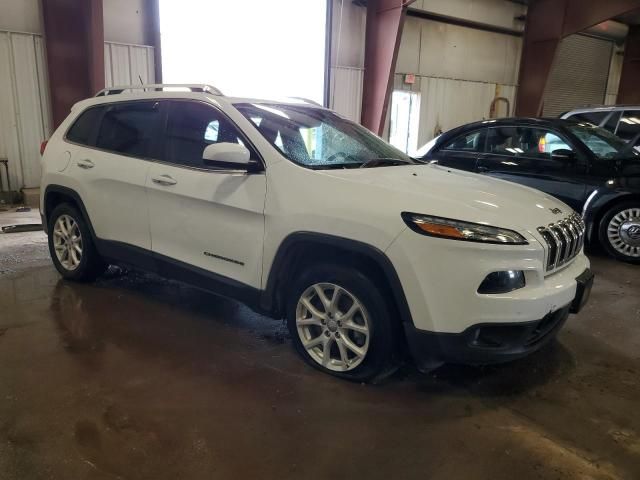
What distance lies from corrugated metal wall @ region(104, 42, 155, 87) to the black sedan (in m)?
5.72

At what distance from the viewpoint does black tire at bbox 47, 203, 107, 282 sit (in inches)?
162

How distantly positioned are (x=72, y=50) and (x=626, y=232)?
8325 mm

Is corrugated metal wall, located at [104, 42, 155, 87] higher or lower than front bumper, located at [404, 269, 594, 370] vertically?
higher

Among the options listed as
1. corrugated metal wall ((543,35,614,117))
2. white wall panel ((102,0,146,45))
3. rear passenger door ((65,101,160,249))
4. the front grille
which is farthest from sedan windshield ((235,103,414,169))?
corrugated metal wall ((543,35,614,117))

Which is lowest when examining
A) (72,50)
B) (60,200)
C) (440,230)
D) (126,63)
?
(60,200)

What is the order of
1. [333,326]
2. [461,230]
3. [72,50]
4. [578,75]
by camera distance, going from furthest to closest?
[578,75] → [72,50] → [333,326] → [461,230]

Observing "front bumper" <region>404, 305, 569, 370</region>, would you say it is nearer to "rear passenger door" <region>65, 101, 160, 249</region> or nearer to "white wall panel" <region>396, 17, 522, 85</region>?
"rear passenger door" <region>65, 101, 160, 249</region>

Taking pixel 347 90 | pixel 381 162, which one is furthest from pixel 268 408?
pixel 347 90

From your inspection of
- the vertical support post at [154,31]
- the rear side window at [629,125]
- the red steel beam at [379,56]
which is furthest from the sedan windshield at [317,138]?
the red steel beam at [379,56]

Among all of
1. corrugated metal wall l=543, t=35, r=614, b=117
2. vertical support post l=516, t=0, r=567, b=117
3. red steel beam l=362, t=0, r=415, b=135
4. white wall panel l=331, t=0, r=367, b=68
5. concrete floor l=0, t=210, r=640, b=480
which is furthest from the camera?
corrugated metal wall l=543, t=35, r=614, b=117

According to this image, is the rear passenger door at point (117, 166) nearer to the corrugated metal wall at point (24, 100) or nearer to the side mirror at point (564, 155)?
the side mirror at point (564, 155)

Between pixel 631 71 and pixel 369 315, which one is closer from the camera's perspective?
pixel 369 315

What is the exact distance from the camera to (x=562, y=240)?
2.70 m

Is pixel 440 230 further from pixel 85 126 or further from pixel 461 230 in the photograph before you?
pixel 85 126
